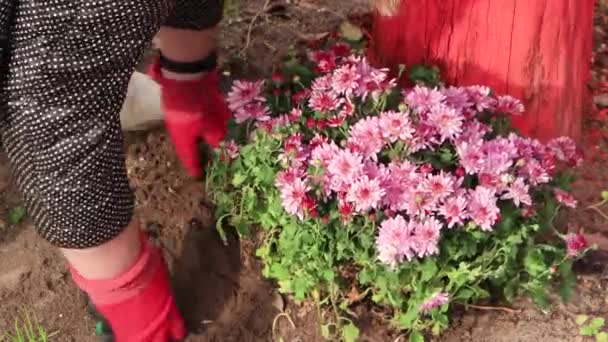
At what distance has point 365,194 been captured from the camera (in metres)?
1.61

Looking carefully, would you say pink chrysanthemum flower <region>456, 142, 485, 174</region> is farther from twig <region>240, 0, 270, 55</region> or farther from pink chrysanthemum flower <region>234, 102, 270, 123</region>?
twig <region>240, 0, 270, 55</region>

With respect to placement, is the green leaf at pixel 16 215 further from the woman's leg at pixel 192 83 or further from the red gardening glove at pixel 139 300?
the red gardening glove at pixel 139 300

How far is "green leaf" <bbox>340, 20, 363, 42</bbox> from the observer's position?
2.70 metres

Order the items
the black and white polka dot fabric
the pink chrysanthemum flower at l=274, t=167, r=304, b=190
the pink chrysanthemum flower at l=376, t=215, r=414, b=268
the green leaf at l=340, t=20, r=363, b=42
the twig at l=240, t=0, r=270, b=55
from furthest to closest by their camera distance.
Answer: the twig at l=240, t=0, r=270, b=55
the green leaf at l=340, t=20, r=363, b=42
the pink chrysanthemum flower at l=274, t=167, r=304, b=190
the pink chrysanthemum flower at l=376, t=215, r=414, b=268
the black and white polka dot fabric

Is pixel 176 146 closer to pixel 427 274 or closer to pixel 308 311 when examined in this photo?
pixel 308 311

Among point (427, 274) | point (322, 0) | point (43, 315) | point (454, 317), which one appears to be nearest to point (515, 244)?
point (427, 274)

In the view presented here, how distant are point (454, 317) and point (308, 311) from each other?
0.36 meters

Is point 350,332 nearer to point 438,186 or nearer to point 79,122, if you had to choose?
point 438,186

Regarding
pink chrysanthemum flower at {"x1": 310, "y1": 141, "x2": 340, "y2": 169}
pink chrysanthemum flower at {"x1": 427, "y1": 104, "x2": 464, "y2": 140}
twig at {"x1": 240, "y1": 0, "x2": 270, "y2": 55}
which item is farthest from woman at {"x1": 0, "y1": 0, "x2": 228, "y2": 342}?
twig at {"x1": 240, "y1": 0, "x2": 270, "y2": 55}

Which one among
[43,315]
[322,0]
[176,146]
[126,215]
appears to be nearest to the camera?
[126,215]

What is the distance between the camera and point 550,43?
1920 millimetres

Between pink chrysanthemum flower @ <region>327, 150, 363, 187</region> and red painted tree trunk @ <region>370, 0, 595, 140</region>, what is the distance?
1.30 ft

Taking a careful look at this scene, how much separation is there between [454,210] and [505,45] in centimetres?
50

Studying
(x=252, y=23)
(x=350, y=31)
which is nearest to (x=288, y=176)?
(x=350, y=31)
